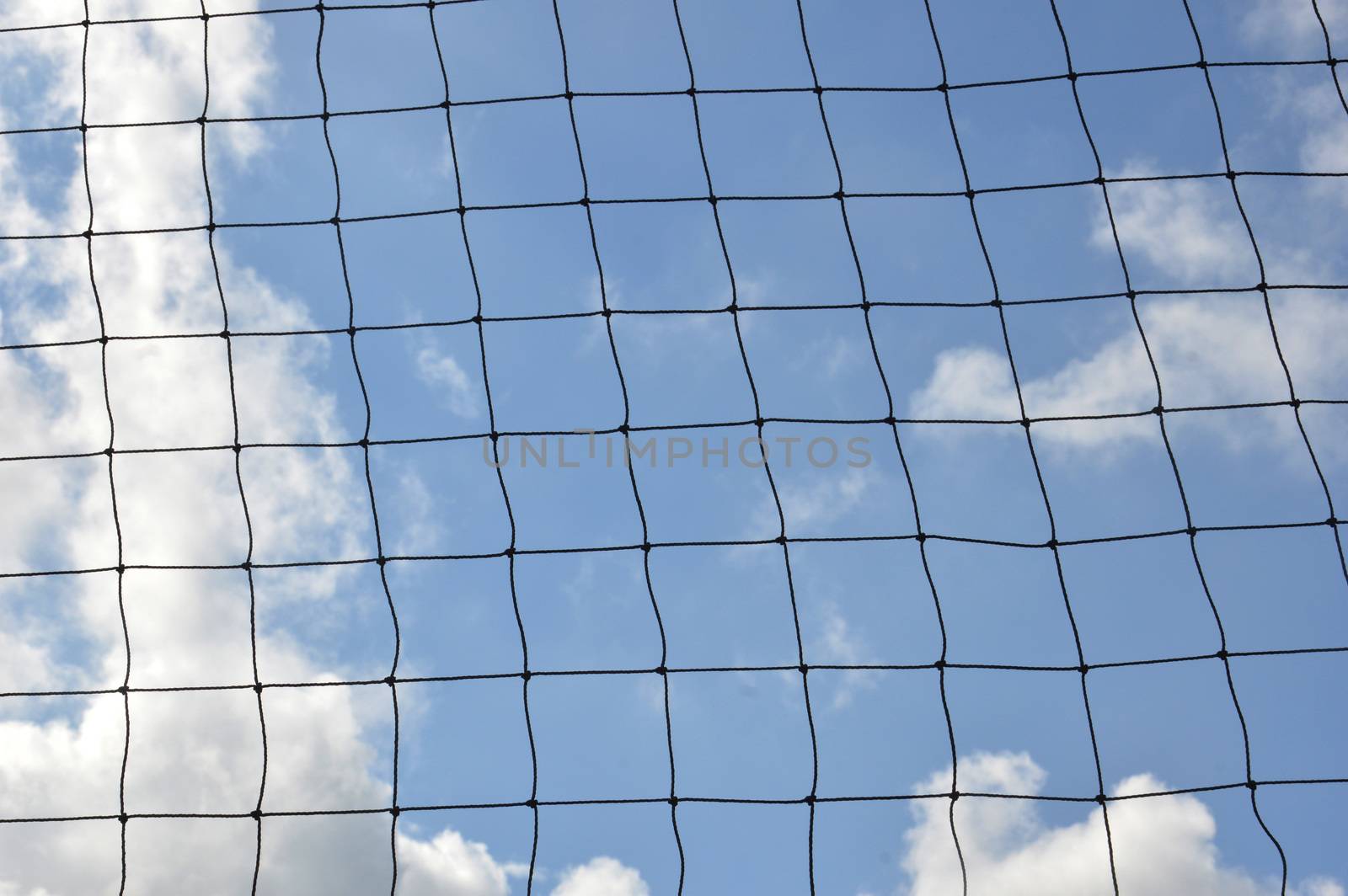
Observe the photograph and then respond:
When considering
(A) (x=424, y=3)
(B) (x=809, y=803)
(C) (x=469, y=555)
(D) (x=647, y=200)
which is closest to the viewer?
(B) (x=809, y=803)

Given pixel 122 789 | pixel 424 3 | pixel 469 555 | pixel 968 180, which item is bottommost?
pixel 122 789

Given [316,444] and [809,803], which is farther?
[316,444]

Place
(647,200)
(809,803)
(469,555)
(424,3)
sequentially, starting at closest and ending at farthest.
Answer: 1. (809,803)
2. (469,555)
3. (647,200)
4. (424,3)

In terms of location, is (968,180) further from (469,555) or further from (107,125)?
(107,125)

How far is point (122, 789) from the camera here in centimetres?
268

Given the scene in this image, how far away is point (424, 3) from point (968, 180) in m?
1.38

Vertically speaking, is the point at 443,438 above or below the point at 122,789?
above

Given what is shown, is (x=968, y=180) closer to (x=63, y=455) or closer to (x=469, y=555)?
(x=469, y=555)

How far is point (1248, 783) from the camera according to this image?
2605 mm

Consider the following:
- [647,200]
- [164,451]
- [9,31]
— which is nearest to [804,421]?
[647,200]

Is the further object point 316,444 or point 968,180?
point 968,180

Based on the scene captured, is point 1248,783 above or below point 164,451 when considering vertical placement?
below

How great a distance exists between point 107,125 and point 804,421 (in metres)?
1.82

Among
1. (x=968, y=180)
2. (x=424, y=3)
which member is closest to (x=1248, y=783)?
(x=968, y=180)
